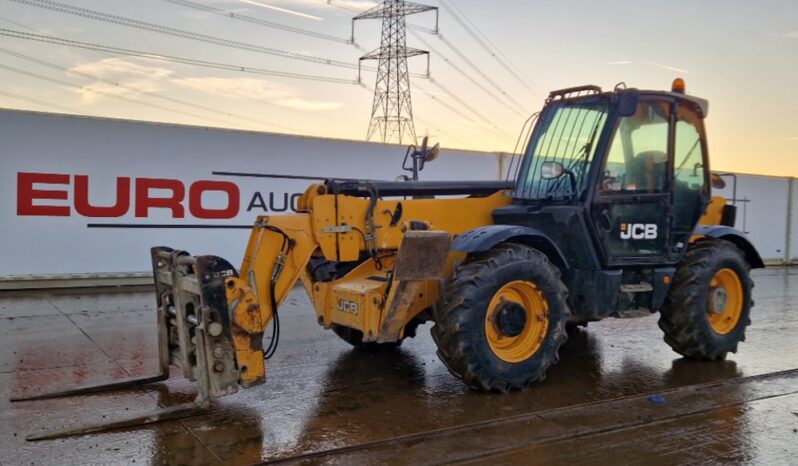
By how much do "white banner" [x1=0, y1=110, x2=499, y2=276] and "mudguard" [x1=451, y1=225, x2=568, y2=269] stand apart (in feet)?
24.2

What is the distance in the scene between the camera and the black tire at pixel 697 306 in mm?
6551

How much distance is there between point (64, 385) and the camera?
18.1ft

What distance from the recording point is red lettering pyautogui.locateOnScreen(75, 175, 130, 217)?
36.0 ft

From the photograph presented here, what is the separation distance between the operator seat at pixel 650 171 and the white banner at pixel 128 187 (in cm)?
748

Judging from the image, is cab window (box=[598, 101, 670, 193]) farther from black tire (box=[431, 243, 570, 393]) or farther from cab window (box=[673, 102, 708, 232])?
black tire (box=[431, 243, 570, 393])

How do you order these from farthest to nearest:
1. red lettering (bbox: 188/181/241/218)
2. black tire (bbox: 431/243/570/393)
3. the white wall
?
the white wall
red lettering (bbox: 188/181/241/218)
black tire (bbox: 431/243/570/393)

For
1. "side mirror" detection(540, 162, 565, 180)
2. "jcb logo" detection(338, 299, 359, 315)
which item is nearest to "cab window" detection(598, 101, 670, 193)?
"side mirror" detection(540, 162, 565, 180)

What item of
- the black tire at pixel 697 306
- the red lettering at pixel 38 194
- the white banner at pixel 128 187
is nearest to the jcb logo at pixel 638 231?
the black tire at pixel 697 306

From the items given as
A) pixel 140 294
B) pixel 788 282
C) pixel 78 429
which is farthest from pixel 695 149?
pixel 788 282

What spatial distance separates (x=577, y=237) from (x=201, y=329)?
10.5ft

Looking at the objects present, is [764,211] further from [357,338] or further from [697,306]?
[357,338]

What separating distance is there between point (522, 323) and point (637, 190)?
5.85ft

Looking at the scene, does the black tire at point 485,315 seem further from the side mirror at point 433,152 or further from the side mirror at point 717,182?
Result: the side mirror at point 717,182

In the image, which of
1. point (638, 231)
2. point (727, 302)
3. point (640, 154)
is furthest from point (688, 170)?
point (727, 302)
